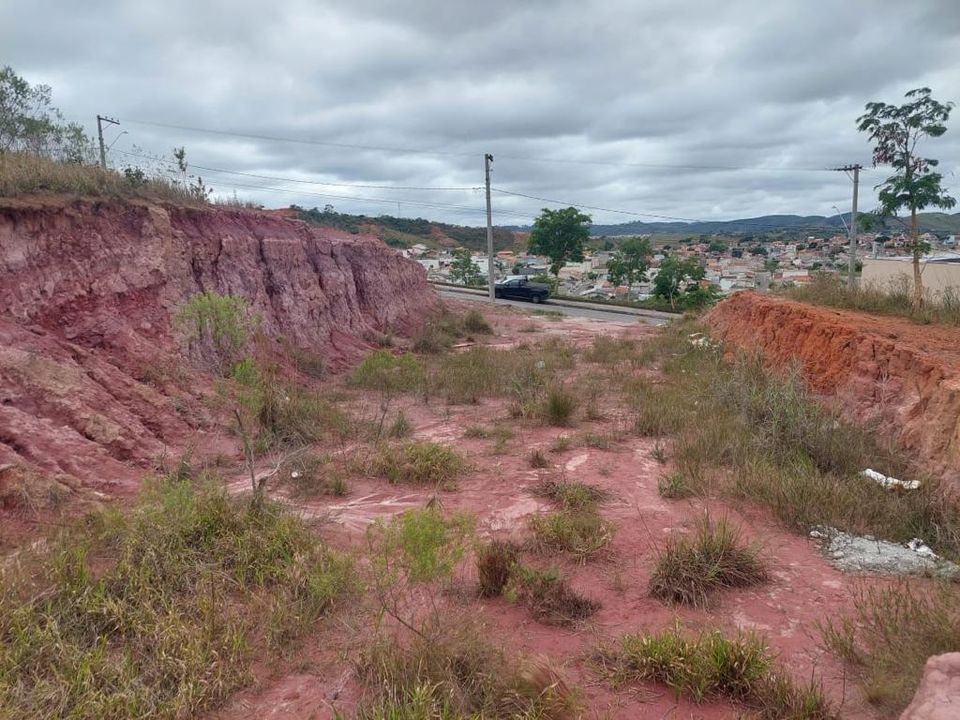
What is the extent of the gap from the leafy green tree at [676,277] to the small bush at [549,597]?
2865 cm

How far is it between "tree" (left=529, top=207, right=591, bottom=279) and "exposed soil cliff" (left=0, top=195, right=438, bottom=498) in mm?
26899

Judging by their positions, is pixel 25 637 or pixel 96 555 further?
pixel 96 555

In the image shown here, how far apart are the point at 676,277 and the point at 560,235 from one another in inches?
376

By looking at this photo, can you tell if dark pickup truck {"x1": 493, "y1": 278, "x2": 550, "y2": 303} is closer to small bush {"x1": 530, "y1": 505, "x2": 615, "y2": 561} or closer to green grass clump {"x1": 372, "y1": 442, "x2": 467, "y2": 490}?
green grass clump {"x1": 372, "y1": 442, "x2": 467, "y2": 490}

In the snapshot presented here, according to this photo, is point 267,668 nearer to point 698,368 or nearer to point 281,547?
point 281,547

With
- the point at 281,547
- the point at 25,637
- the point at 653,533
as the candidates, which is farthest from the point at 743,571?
the point at 25,637

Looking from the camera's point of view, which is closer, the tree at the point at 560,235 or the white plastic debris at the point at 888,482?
the white plastic debris at the point at 888,482

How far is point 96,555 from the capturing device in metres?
4.53

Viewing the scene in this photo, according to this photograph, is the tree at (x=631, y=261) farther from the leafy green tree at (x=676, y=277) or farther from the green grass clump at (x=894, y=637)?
the green grass clump at (x=894, y=637)

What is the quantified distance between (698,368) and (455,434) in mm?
6278

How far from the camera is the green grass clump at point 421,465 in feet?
22.5

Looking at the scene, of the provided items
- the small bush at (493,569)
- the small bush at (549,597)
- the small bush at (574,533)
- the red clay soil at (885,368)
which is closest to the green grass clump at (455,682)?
the small bush at (549,597)

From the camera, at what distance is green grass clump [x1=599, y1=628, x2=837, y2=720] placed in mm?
3266

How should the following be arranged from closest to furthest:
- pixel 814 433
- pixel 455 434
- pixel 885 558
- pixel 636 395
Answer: pixel 885 558 < pixel 814 433 < pixel 455 434 < pixel 636 395
